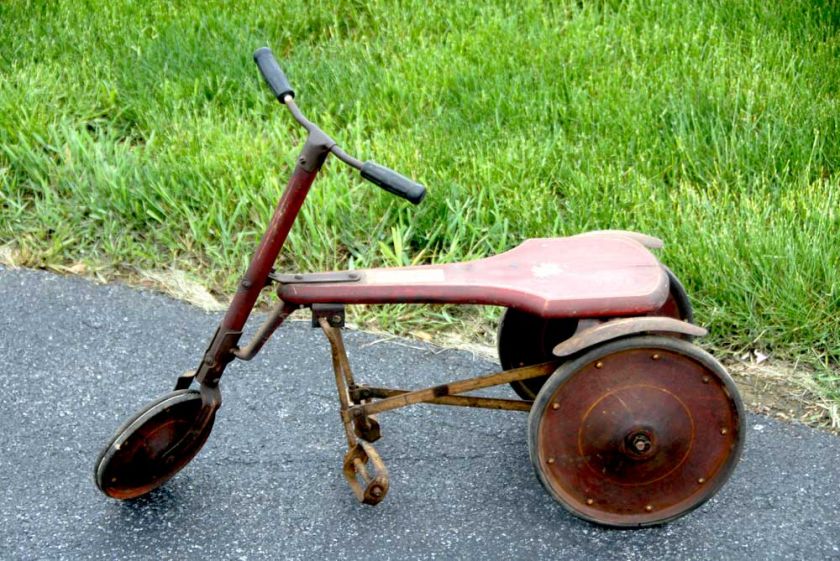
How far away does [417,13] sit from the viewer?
5.18 metres

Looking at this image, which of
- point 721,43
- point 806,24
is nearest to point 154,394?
A: point 721,43

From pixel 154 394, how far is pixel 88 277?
2.57 ft

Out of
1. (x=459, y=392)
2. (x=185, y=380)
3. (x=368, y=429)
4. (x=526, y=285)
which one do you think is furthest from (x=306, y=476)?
(x=526, y=285)

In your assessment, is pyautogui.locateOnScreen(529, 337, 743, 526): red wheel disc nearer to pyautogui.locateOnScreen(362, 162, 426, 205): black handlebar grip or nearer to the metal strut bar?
the metal strut bar

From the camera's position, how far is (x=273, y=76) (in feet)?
8.57

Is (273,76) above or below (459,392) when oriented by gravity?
above

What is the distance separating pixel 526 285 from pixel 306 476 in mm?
848

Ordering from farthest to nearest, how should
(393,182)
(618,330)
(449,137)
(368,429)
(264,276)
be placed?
(449,137), (368,429), (264,276), (618,330), (393,182)

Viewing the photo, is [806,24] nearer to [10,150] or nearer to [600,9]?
[600,9]

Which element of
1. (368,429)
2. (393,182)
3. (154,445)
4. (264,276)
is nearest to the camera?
(393,182)

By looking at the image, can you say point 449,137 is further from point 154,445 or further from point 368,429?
point 154,445

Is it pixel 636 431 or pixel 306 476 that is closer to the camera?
pixel 636 431

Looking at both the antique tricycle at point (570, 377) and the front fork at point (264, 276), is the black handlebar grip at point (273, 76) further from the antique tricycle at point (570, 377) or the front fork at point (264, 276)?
the front fork at point (264, 276)

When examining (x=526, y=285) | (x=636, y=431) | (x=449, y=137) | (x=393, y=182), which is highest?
(x=393, y=182)
